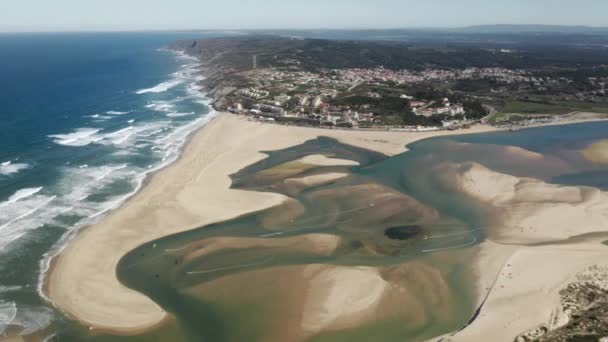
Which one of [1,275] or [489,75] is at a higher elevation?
[489,75]

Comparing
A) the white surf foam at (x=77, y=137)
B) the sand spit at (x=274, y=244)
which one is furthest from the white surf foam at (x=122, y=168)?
the sand spit at (x=274, y=244)

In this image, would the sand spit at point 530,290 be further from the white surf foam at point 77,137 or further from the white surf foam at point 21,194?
the white surf foam at point 77,137

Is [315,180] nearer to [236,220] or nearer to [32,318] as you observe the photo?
[236,220]

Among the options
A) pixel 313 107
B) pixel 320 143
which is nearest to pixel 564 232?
pixel 320 143

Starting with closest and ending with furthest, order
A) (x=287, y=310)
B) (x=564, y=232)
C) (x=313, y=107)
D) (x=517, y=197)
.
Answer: (x=287, y=310), (x=564, y=232), (x=517, y=197), (x=313, y=107)

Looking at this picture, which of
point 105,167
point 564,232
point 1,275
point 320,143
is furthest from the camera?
point 320,143

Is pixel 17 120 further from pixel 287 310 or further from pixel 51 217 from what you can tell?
pixel 287 310

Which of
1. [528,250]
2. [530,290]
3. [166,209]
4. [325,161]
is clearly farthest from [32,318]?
[325,161]
